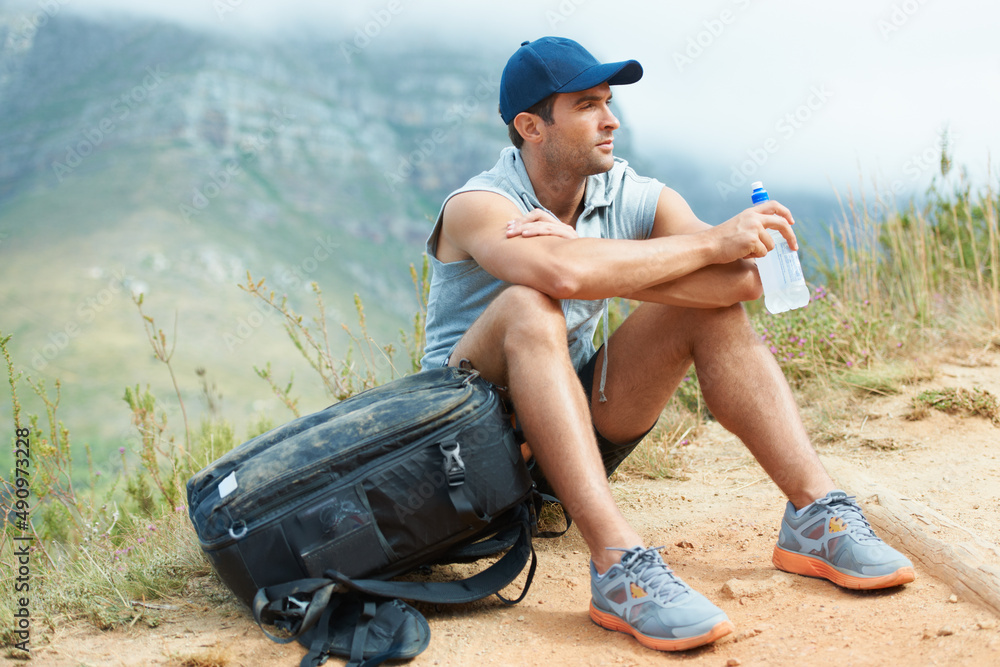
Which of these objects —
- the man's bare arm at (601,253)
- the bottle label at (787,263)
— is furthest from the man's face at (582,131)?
the bottle label at (787,263)

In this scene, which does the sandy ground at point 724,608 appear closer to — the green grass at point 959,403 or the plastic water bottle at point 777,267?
the green grass at point 959,403

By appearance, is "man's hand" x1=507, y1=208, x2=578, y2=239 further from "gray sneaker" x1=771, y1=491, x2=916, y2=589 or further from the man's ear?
"gray sneaker" x1=771, y1=491, x2=916, y2=589

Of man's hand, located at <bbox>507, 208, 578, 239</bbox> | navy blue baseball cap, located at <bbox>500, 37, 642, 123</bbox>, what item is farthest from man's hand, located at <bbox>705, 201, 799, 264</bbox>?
navy blue baseball cap, located at <bbox>500, 37, 642, 123</bbox>

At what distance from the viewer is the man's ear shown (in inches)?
99.9

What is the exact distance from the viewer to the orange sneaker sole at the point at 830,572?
6.12 feet

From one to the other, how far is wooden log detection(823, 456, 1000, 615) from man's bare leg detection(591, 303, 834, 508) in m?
0.31

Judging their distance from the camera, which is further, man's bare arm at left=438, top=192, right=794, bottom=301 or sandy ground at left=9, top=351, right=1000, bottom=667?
man's bare arm at left=438, top=192, right=794, bottom=301

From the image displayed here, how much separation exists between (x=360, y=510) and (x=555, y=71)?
1.57 meters

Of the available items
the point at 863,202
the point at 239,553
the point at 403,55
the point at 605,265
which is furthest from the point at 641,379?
the point at 403,55

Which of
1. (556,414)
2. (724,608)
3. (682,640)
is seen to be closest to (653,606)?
(682,640)

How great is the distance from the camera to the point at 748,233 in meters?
2.15

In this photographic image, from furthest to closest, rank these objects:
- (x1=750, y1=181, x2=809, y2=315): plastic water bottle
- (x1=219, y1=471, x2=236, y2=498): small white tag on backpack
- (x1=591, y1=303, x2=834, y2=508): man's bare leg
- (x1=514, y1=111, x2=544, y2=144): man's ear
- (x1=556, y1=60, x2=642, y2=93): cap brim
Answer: (x1=514, y1=111, x2=544, y2=144): man's ear, (x1=556, y1=60, x2=642, y2=93): cap brim, (x1=750, y1=181, x2=809, y2=315): plastic water bottle, (x1=591, y1=303, x2=834, y2=508): man's bare leg, (x1=219, y1=471, x2=236, y2=498): small white tag on backpack

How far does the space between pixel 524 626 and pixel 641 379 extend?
0.83 m

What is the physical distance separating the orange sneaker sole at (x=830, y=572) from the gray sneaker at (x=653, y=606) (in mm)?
449
